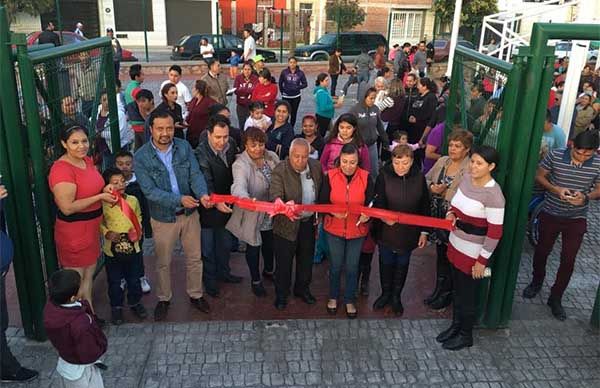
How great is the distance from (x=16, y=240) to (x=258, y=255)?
2.17 m

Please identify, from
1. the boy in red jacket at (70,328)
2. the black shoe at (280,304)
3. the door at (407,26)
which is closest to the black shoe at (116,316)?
the black shoe at (280,304)

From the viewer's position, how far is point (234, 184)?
16.2ft

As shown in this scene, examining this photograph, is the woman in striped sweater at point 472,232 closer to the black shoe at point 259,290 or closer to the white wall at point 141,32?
the black shoe at point 259,290

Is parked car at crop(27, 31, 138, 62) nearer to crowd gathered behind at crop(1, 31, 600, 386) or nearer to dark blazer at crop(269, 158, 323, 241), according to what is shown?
crowd gathered behind at crop(1, 31, 600, 386)

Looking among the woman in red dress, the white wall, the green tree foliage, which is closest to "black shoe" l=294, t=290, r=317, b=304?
the woman in red dress

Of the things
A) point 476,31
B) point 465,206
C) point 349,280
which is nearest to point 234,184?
point 349,280

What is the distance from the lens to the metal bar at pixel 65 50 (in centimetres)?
414

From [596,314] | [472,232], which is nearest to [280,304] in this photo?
[472,232]

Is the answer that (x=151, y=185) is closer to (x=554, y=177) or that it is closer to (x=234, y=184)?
(x=234, y=184)

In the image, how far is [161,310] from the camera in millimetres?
5035

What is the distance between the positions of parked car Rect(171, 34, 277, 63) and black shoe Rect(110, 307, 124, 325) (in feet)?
59.0

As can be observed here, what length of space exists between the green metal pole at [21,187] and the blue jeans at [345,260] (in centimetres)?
252

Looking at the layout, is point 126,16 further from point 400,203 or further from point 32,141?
point 400,203

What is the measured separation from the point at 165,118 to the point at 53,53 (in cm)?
102
